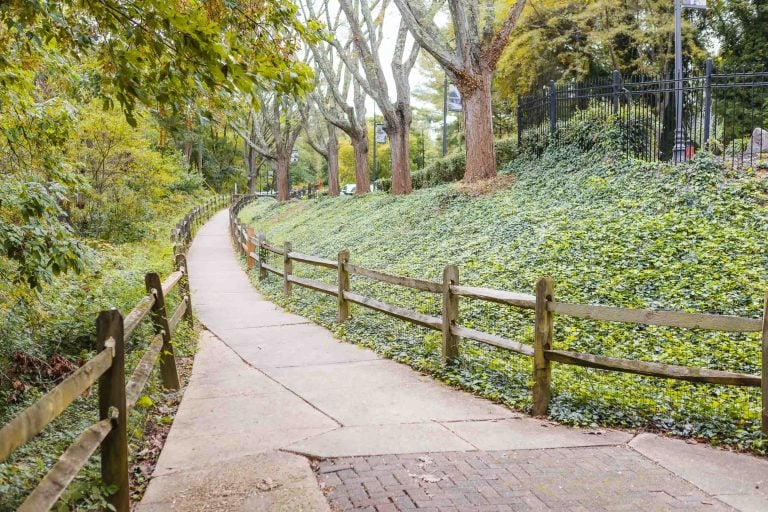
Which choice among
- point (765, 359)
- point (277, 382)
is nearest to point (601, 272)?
point (765, 359)

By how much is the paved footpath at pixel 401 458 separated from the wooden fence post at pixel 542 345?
248mm

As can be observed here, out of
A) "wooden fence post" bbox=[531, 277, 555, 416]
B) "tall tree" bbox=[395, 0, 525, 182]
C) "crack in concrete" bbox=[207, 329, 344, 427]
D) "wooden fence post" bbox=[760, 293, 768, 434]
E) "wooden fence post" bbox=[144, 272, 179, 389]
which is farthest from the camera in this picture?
"tall tree" bbox=[395, 0, 525, 182]

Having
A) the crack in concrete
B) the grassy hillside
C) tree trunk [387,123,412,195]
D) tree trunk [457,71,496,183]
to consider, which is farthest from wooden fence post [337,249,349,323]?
tree trunk [387,123,412,195]

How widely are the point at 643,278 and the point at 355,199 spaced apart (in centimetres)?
1837

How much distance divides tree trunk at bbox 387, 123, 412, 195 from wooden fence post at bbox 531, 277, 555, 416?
16357 mm

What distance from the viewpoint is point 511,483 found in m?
3.96

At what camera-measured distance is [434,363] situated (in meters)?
7.04

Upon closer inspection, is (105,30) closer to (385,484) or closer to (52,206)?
(52,206)

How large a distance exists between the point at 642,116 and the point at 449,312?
9904 millimetres

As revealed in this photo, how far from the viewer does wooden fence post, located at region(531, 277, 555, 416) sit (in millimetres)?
5316

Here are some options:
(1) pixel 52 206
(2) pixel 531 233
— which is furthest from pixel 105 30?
(2) pixel 531 233

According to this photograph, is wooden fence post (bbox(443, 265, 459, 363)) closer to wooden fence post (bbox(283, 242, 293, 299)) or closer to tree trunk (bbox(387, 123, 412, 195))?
wooden fence post (bbox(283, 242, 293, 299))

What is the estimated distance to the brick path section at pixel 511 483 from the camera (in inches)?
144

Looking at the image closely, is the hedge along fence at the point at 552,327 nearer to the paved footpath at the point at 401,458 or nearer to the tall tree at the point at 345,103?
the paved footpath at the point at 401,458
